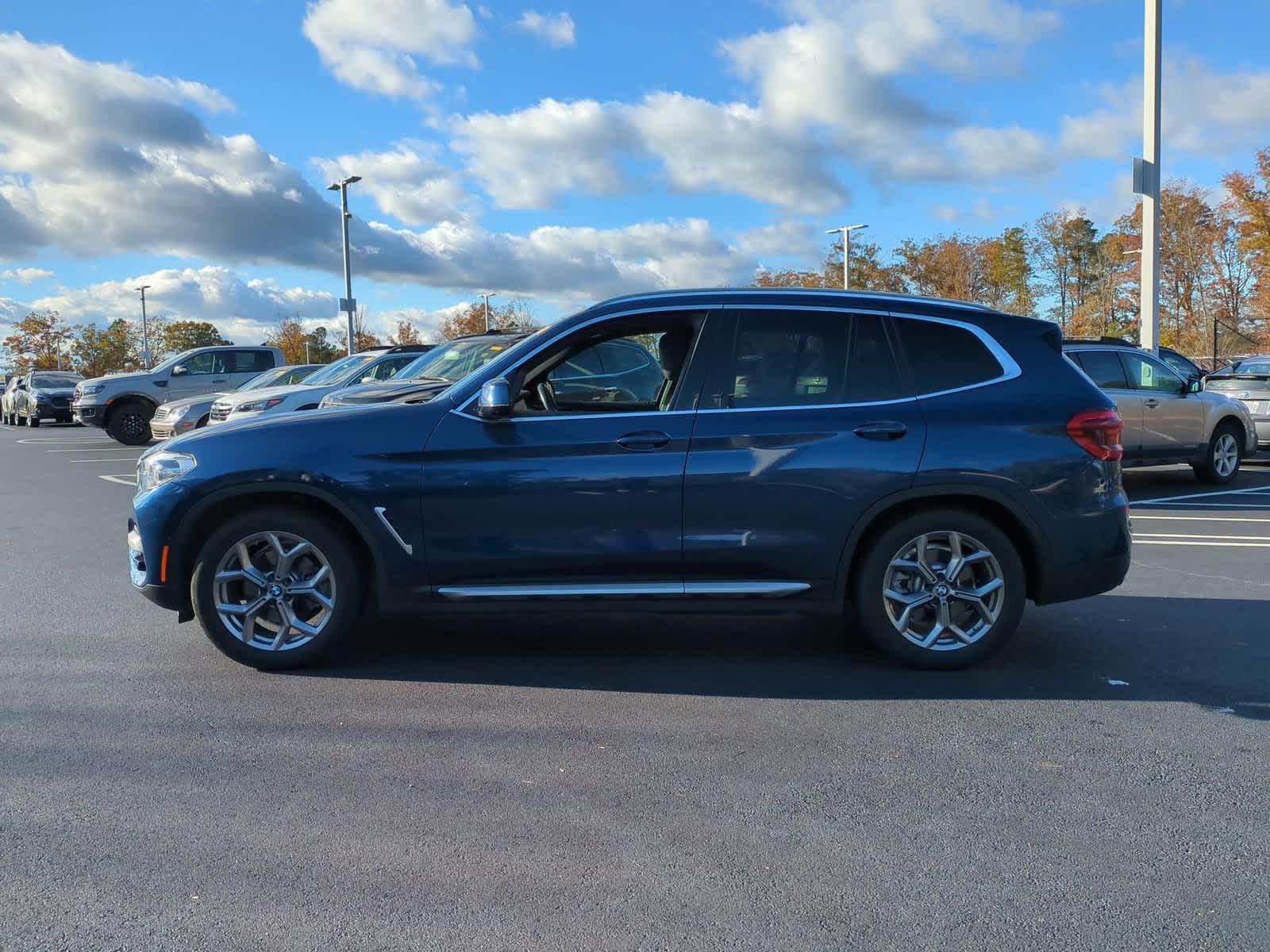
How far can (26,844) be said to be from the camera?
10.9ft

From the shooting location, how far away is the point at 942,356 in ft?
17.3

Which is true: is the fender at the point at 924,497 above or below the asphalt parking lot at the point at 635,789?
above

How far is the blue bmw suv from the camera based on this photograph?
501cm

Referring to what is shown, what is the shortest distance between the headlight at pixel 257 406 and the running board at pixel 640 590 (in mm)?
9397

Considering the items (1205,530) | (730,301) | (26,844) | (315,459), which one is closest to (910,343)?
(730,301)

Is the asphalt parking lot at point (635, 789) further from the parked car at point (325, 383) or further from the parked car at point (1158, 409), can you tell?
the parked car at point (325, 383)

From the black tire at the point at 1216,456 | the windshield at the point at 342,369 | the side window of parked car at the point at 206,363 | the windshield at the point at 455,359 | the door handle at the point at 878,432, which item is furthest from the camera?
the side window of parked car at the point at 206,363

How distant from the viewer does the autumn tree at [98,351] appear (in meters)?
79.8

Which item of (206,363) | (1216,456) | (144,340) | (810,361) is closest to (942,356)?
(810,361)

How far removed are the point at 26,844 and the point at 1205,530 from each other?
942cm

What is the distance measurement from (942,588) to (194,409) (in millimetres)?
14693

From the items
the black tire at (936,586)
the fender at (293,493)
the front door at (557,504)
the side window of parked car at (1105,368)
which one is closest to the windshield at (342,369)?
the side window of parked car at (1105,368)

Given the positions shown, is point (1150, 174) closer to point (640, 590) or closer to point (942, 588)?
point (942, 588)

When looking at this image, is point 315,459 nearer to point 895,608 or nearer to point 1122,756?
point 895,608
